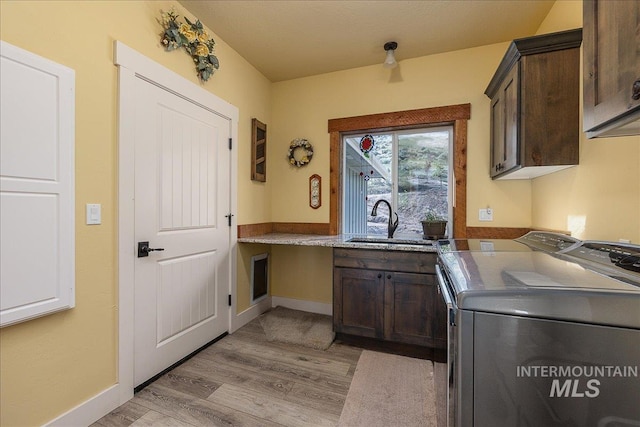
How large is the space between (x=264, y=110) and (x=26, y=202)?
239 centimetres

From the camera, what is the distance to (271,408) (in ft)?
5.56

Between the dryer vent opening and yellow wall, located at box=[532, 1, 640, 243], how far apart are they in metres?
2.66

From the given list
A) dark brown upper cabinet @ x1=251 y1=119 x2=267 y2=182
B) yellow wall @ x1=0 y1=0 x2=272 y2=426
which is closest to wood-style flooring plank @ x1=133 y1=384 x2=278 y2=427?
yellow wall @ x1=0 y1=0 x2=272 y2=426

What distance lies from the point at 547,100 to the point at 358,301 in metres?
1.95

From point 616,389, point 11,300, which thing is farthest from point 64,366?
point 616,389

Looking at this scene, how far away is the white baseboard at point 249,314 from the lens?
108 inches

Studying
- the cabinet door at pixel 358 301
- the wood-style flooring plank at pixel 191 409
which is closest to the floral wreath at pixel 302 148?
the cabinet door at pixel 358 301

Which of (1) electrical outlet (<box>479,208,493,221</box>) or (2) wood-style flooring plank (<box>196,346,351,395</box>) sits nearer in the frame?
(2) wood-style flooring plank (<box>196,346,351,395</box>)

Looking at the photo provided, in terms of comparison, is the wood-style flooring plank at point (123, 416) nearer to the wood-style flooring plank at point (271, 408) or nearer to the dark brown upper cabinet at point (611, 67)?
the wood-style flooring plank at point (271, 408)

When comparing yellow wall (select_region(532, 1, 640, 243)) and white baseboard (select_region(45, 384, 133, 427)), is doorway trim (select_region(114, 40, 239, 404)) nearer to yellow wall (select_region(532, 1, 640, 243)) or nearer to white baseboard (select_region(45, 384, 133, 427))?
white baseboard (select_region(45, 384, 133, 427))

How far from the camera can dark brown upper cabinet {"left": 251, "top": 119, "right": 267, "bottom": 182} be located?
9.86 ft

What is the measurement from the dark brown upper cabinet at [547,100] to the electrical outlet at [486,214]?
779mm

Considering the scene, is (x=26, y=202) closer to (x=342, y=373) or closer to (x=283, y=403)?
(x=283, y=403)

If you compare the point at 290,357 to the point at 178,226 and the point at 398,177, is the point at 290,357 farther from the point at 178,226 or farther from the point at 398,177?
the point at 398,177
